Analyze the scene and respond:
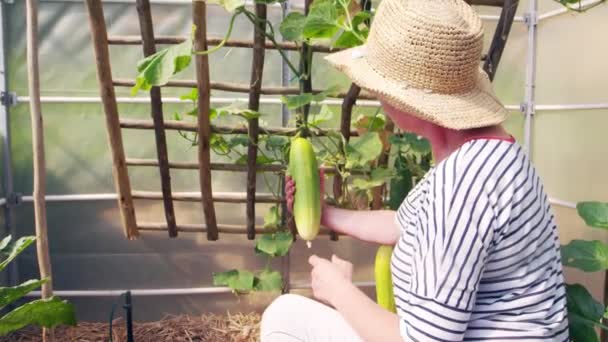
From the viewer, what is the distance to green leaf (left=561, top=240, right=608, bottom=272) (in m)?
1.44

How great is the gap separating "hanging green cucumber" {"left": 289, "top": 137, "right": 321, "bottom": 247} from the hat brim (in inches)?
16.6

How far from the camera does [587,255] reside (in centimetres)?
148

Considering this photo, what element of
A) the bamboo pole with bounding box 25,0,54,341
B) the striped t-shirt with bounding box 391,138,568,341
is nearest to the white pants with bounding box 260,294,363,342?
the striped t-shirt with bounding box 391,138,568,341

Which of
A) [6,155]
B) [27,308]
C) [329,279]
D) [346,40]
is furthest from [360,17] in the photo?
[6,155]

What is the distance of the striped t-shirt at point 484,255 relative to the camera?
858 mm

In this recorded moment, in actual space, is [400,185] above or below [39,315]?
above

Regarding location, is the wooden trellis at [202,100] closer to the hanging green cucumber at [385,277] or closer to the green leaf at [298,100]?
the green leaf at [298,100]

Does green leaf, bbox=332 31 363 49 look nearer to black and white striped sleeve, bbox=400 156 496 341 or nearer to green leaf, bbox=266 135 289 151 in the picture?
green leaf, bbox=266 135 289 151

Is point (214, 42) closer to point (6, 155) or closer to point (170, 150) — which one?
point (170, 150)

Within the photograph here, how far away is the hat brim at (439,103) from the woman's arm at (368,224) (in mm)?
416

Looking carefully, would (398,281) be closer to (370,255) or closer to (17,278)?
(370,255)

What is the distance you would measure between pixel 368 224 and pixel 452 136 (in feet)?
1.40

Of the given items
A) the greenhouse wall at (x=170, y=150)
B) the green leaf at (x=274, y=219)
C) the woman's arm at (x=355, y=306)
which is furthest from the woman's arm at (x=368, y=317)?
the greenhouse wall at (x=170, y=150)

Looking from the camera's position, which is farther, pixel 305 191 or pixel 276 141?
pixel 276 141
